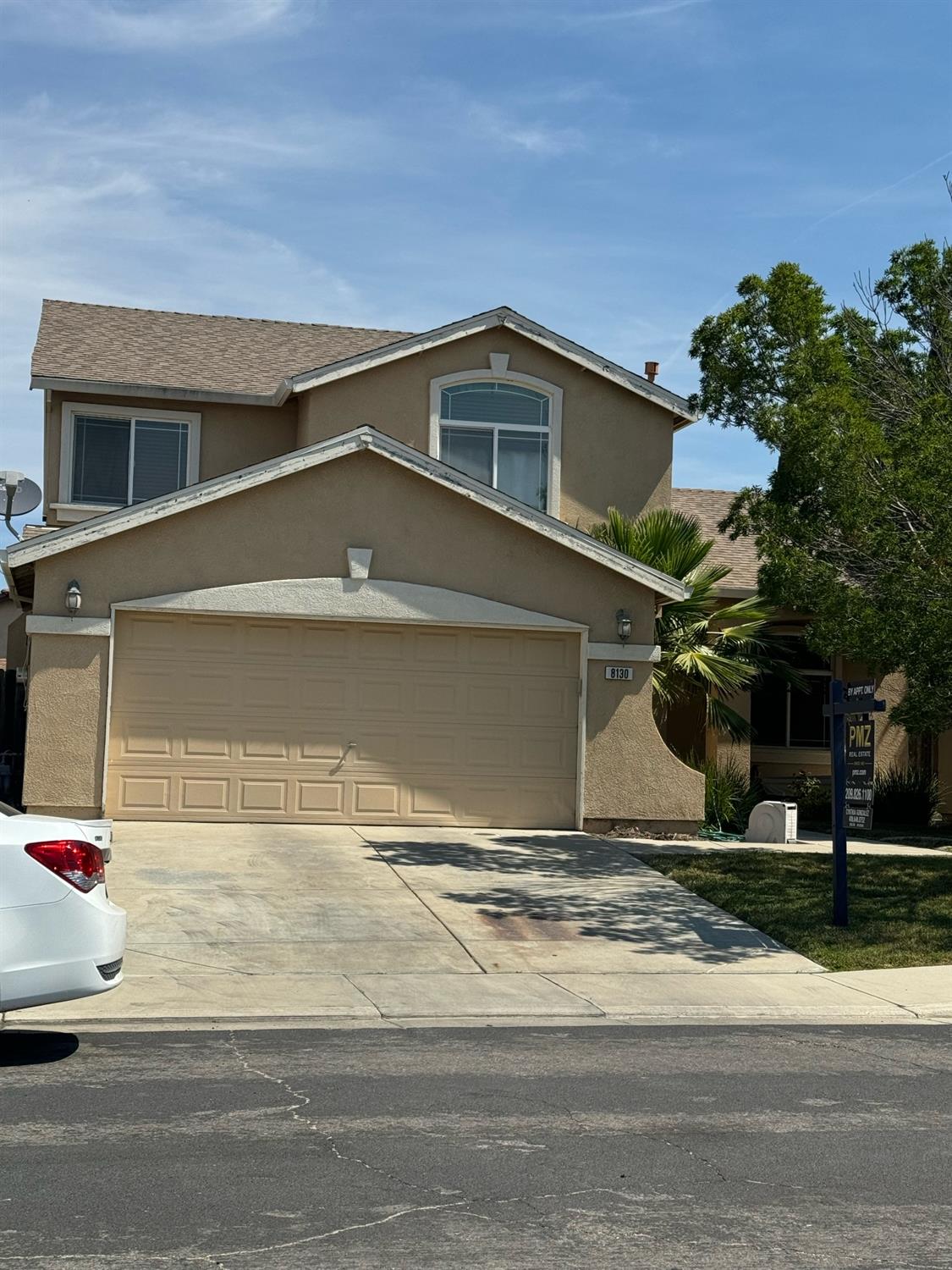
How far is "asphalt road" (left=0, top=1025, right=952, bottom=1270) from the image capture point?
5117mm

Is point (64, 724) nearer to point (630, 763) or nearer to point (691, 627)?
point (630, 763)

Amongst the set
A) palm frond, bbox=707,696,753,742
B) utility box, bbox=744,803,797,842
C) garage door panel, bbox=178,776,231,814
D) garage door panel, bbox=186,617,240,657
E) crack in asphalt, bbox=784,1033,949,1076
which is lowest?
crack in asphalt, bbox=784,1033,949,1076

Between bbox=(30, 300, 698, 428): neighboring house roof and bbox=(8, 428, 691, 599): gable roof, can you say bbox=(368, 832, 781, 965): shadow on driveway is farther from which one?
bbox=(30, 300, 698, 428): neighboring house roof

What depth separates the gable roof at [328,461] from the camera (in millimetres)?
15766

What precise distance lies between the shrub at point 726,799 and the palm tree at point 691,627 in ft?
2.16

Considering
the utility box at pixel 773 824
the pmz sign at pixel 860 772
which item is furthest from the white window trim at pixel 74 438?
the pmz sign at pixel 860 772

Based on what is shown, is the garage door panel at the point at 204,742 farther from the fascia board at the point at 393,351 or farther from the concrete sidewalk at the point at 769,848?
the fascia board at the point at 393,351

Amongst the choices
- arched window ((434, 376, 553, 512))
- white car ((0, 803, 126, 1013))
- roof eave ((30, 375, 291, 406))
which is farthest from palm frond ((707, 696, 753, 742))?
white car ((0, 803, 126, 1013))

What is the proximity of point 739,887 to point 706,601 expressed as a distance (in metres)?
5.66

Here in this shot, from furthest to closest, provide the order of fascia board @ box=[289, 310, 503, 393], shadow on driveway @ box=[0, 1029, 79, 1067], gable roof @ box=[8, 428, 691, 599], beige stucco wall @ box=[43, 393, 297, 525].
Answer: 1. beige stucco wall @ box=[43, 393, 297, 525]
2. fascia board @ box=[289, 310, 503, 393]
3. gable roof @ box=[8, 428, 691, 599]
4. shadow on driveway @ box=[0, 1029, 79, 1067]

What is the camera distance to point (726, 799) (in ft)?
63.4

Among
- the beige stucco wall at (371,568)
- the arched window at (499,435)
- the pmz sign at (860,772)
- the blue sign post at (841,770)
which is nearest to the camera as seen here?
the pmz sign at (860,772)

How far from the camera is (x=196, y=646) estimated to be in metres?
16.4

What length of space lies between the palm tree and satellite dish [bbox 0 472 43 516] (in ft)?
25.8
